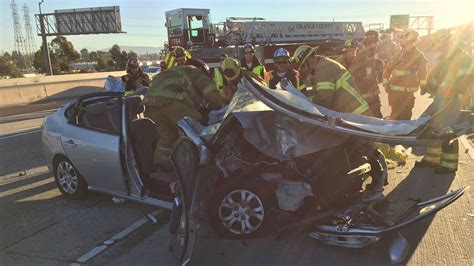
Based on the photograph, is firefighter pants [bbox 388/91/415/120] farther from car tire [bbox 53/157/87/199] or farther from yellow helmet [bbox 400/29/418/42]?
car tire [bbox 53/157/87/199]

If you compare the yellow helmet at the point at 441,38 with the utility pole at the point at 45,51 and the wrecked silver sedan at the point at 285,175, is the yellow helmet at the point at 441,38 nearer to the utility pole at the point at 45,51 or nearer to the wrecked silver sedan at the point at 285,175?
the wrecked silver sedan at the point at 285,175

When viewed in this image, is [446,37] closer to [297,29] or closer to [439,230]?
[439,230]

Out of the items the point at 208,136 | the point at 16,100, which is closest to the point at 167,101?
the point at 208,136

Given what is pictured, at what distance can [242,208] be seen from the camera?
3.72 meters

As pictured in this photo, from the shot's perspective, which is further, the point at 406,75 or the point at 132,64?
the point at 132,64

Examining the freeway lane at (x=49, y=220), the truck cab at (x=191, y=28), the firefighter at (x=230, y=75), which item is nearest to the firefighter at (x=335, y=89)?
the firefighter at (x=230, y=75)

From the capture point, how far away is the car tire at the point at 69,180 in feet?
16.7

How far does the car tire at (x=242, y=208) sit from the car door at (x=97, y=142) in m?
1.34

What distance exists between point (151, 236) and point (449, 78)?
4342 mm

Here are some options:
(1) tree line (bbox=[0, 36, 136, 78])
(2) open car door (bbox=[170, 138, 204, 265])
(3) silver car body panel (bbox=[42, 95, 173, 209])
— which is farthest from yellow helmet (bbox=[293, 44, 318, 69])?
(1) tree line (bbox=[0, 36, 136, 78])

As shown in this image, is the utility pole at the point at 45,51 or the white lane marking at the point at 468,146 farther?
the utility pole at the point at 45,51

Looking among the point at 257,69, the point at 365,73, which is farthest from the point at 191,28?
the point at 365,73

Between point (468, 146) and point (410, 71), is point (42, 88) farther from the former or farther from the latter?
point (468, 146)

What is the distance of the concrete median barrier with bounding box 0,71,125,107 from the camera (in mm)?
18000
